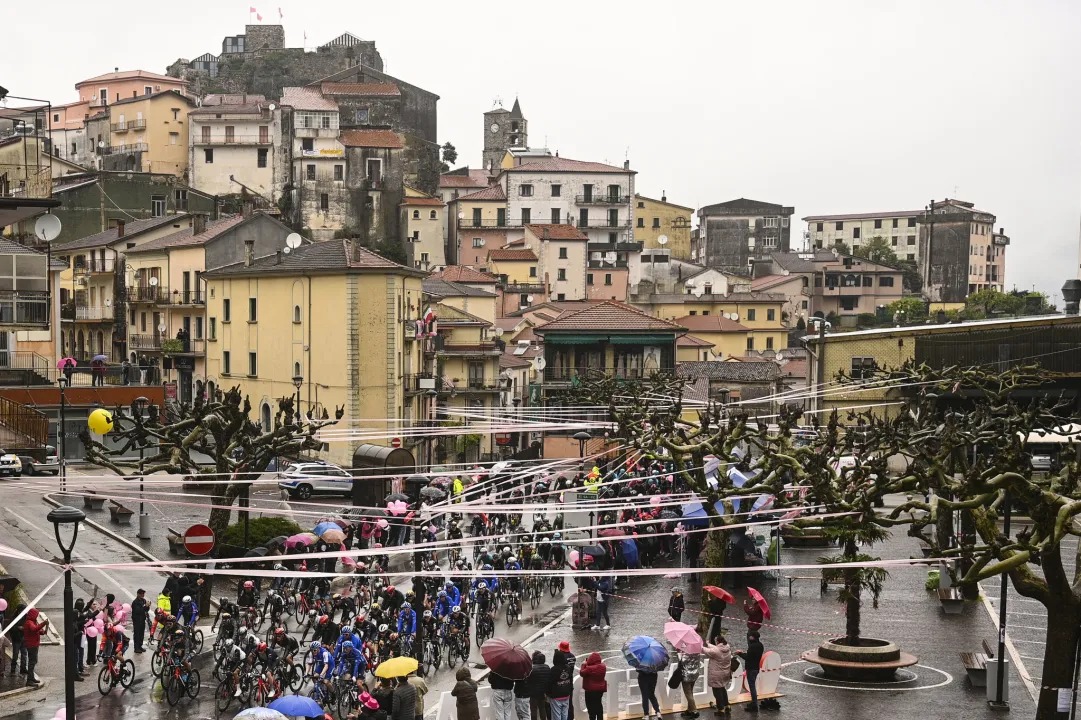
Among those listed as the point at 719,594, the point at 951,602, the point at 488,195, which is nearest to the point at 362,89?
the point at 488,195

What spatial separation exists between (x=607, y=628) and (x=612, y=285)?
85585 millimetres

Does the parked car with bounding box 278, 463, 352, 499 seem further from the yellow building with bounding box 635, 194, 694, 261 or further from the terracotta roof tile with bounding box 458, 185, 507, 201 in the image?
the yellow building with bounding box 635, 194, 694, 261

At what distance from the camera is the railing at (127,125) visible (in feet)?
387

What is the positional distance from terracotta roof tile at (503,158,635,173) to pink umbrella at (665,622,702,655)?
99499 mm

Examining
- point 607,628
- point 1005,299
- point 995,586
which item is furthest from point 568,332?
point 1005,299

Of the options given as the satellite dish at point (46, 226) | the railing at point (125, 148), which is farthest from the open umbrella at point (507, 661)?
the railing at point (125, 148)

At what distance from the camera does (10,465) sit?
37344mm

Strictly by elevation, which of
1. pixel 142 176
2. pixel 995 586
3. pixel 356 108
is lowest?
pixel 995 586

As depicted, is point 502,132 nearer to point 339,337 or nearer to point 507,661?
point 339,337

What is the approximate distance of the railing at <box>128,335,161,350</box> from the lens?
240ft

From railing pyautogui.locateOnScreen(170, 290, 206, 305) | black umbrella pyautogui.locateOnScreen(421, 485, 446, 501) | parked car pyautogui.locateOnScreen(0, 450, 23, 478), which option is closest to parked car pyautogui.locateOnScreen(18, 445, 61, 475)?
parked car pyautogui.locateOnScreen(0, 450, 23, 478)

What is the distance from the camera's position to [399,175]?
4660 inches

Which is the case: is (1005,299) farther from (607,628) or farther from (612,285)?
(607,628)

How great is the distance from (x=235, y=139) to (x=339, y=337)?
63.1 meters
